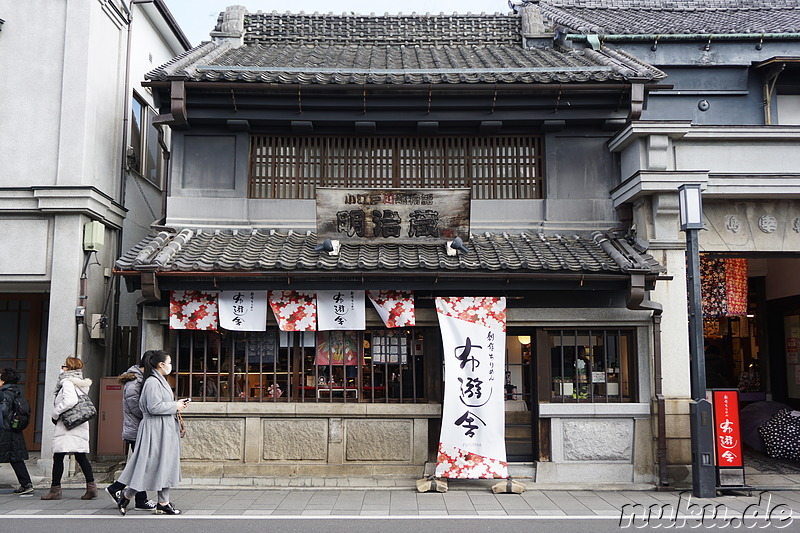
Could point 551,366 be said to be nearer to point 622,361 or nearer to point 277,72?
point 622,361

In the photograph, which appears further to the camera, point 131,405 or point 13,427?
point 13,427

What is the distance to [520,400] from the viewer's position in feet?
36.8

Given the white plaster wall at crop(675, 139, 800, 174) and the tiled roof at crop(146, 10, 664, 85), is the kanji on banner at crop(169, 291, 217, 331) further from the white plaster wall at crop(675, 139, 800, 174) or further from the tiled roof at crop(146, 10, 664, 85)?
the white plaster wall at crop(675, 139, 800, 174)

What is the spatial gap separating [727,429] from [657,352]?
1.66 m

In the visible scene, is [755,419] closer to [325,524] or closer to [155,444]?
[325,524]

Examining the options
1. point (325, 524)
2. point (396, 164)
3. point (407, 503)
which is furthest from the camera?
point (396, 164)

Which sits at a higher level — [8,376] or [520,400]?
[8,376]

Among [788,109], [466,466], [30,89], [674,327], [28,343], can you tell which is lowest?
[466,466]

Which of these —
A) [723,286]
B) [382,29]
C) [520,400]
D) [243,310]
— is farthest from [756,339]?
[243,310]

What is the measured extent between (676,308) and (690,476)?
9.75 ft

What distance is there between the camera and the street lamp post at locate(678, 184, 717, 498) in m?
9.78

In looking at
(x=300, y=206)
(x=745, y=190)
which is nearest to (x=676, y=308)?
(x=745, y=190)

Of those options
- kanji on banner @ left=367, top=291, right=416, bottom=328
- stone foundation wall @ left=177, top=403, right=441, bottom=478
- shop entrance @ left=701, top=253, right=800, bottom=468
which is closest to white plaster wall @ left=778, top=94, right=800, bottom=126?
shop entrance @ left=701, top=253, right=800, bottom=468

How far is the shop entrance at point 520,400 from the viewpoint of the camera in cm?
1102
